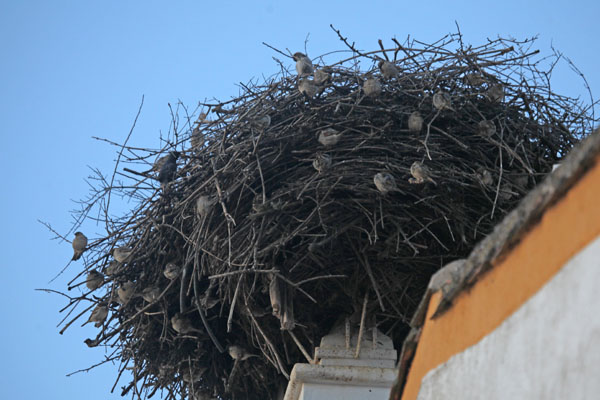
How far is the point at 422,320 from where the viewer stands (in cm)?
300

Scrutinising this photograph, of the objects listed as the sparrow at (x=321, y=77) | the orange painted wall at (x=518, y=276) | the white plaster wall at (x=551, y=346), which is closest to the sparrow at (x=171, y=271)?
the sparrow at (x=321, y=77)

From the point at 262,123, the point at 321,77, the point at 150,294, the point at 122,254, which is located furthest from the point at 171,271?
the point at 321,77

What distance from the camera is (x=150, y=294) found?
586 centimetres

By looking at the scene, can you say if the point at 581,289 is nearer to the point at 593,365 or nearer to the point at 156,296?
the point at 593,365

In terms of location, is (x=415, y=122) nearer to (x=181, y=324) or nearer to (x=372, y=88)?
(x=372, y=88)

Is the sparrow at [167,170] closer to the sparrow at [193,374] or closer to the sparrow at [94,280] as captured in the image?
the sparrow at [94,280]

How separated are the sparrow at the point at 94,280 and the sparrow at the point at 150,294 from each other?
1.41 feet

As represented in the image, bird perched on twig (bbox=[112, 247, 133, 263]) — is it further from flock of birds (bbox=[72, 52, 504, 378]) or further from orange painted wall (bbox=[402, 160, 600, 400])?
orange painted wall (bbox=[402, 160, 600, 400])

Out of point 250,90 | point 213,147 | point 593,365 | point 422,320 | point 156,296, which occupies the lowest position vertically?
point 593,365

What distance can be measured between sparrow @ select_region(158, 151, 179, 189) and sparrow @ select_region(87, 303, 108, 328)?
0.95 meters

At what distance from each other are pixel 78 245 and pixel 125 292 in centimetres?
68

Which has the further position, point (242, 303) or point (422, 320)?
point (242, 303)

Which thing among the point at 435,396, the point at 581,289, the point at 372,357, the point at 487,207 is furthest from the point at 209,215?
the point at 581,289

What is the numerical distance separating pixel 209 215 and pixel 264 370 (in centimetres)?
127
